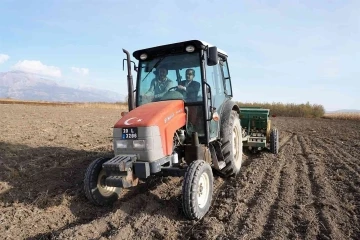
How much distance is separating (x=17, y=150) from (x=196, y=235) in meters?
5.14

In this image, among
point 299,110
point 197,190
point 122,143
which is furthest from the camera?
point 299,110

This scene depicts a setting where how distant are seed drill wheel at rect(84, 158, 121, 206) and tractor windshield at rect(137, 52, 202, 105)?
4.49 ft

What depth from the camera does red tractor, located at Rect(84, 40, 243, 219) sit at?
3773mm

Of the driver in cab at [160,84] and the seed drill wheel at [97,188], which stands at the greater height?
the driver in cab at [160,84]

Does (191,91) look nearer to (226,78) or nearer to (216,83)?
(216,83)

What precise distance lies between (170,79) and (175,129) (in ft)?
3.20

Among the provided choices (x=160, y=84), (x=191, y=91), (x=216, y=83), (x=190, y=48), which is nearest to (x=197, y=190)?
(x=191, y=91)

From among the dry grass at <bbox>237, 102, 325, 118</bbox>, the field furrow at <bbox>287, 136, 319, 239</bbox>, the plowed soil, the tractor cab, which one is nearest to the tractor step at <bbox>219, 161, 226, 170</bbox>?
the plowed soil

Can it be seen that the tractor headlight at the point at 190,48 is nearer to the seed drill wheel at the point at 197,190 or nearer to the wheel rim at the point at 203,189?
the seed drill wheel at the point at 197,190

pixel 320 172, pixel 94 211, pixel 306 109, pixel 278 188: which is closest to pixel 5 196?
pixel 94 211

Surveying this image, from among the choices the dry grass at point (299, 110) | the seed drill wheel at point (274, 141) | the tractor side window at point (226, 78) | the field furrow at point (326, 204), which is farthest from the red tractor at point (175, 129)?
the dry grass at point (299, 110)

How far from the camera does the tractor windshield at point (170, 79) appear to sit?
15.4 feet

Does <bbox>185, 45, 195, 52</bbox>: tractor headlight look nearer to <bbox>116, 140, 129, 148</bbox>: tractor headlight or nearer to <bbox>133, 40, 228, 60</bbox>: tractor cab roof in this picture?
<bbox>133, 40, 228, 60</bbox>: tractor cab roof

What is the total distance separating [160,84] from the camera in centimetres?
488
